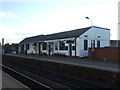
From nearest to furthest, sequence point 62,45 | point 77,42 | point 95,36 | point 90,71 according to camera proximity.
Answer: point 90,71, point 77,42, point 95,36, point 62,45

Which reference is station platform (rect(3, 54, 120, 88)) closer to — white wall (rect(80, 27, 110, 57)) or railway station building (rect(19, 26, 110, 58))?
railway station building (rect(19, 26, 110, 58))

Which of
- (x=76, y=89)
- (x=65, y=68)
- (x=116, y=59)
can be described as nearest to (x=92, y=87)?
(x=76, y=89)

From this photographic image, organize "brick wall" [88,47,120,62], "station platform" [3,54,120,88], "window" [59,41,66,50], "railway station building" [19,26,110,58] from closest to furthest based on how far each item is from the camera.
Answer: "station platform" [3,54,120,88], "brick wall" [88,47,120,62], "railway station building" [19,26,110,58], "window" [59,41,66,50]

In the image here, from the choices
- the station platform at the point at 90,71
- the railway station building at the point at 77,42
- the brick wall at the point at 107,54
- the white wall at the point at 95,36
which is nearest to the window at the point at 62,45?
the railway station building at the point at 77,42

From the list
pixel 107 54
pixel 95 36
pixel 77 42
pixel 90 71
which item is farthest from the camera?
pixel 95 36

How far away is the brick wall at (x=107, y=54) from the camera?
1769 centimetres

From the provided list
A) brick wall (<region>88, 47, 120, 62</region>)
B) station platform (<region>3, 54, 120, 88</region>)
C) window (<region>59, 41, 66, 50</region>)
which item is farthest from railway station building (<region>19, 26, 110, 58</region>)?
station platform (<region>3, 54, 120, 88</region>)

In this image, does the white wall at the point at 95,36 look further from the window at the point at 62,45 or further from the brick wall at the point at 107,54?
Result: the window at the point at 62,45

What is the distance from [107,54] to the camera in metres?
18.8

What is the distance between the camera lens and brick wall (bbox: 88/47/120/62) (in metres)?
17.7

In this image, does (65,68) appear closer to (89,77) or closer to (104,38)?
(89,77)

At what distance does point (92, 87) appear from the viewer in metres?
9.06

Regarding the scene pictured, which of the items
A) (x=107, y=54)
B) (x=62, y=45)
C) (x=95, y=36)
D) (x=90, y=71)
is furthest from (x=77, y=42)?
(x=90, y=71)

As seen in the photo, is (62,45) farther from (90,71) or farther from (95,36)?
(90,71)
